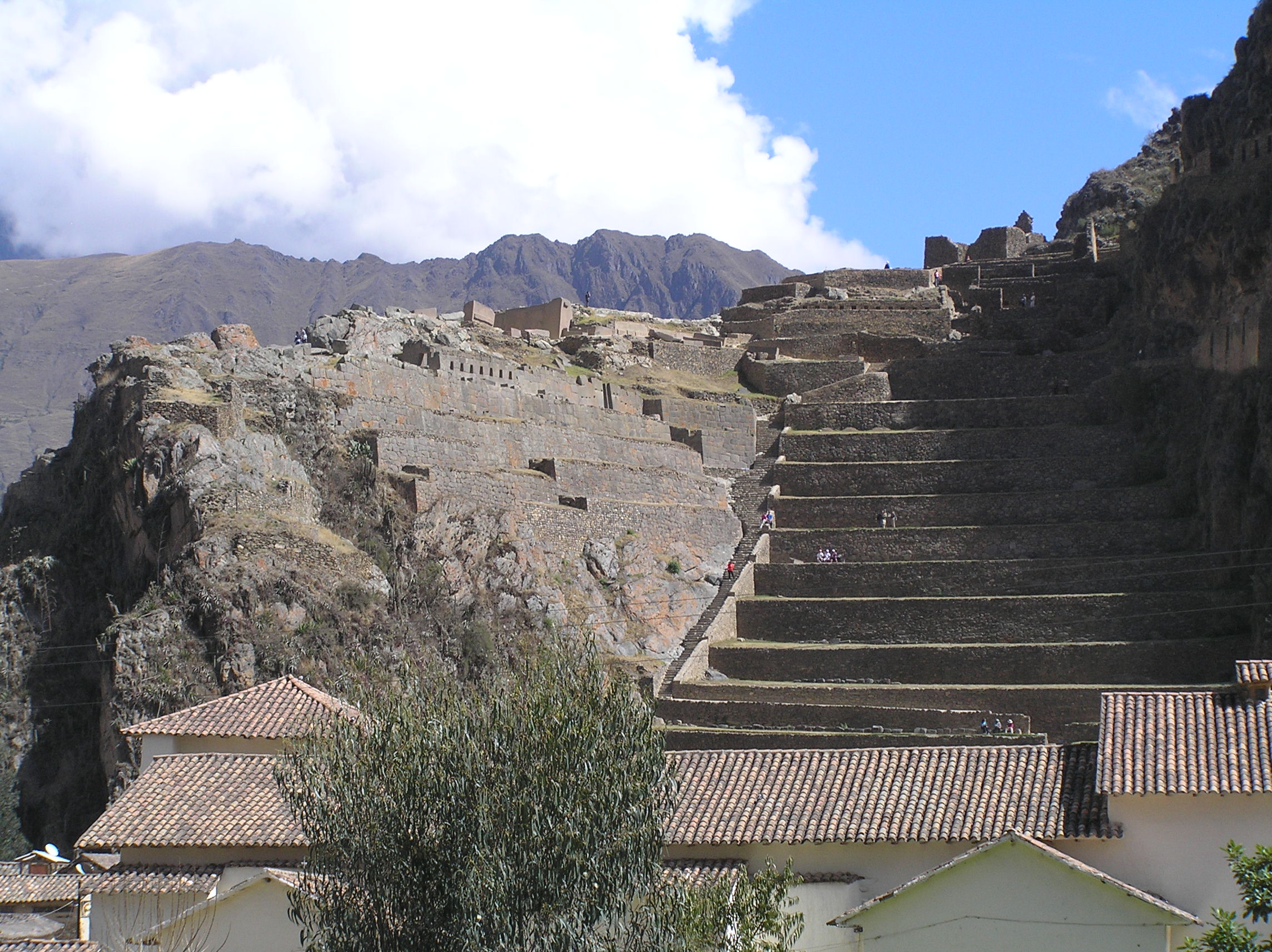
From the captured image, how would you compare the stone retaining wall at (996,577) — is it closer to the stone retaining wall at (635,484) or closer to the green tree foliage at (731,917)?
the stone retaining wall at (635,484)

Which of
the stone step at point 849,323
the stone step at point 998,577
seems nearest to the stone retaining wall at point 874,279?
the stone step at point 849,323

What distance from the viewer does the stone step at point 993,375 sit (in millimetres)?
53312

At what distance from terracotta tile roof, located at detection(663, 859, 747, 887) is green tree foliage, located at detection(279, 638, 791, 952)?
7.30 feet

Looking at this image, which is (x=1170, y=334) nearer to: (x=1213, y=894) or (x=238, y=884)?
(x=1213, y=894)

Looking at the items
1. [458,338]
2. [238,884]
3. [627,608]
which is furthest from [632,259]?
[238,884]

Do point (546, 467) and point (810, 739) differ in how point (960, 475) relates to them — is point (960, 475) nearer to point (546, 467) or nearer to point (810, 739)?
point (546, 467)

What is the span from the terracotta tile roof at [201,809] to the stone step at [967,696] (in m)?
13.9

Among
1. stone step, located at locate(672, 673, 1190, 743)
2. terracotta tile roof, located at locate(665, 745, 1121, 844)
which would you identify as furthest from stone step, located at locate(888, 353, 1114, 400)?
terracotta tile roof, located at locate(665, 745, 1121, 844)

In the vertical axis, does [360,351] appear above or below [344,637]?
above

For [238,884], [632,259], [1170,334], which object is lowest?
[238,884]

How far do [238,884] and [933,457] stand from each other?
31.9 meters

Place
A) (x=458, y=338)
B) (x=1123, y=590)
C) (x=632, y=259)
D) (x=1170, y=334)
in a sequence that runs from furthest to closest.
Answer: (x=632, y=259), (x=458, y=338), (x=1170, y=334), (x=1123, y=590)

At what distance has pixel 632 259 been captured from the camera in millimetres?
188125

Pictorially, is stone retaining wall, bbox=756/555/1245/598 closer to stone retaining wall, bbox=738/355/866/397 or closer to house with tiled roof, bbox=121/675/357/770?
Result: stone retaining wall, bbox=738/355/866/397
